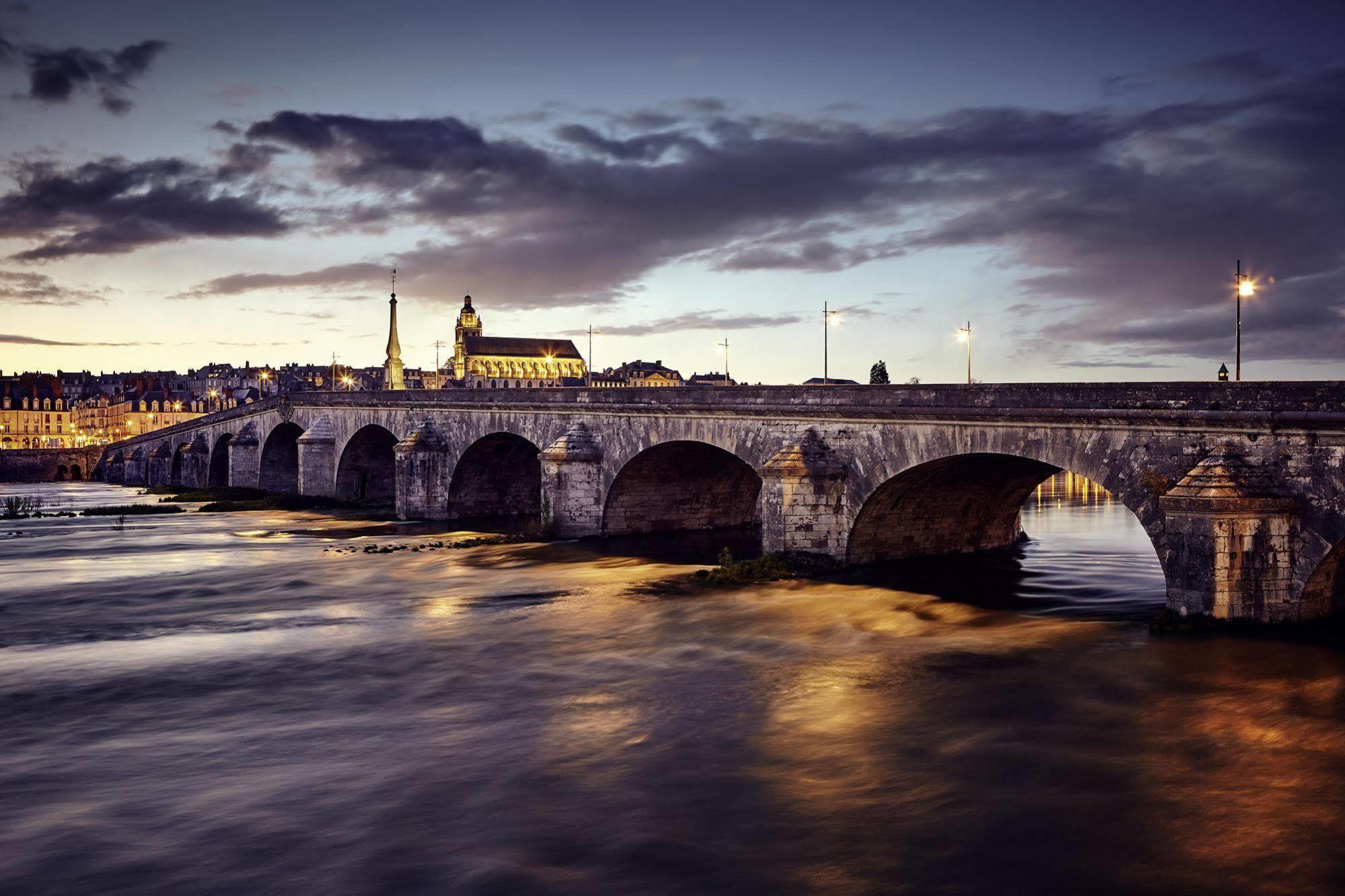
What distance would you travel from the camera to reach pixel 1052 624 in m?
21.4

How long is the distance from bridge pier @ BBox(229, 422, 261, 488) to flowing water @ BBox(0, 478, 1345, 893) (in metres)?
40.5

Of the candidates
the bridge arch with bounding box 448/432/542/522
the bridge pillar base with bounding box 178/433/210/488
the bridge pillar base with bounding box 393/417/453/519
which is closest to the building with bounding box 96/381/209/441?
the bridge pillar base with bounding box 178/433/210/488

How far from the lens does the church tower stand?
185000 millimetres

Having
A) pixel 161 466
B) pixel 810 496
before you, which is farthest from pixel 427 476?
pixel 161 466

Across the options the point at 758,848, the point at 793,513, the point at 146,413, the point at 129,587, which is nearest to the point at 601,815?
the point at 758,848

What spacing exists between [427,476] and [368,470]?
12614mm

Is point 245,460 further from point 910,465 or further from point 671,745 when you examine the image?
point 671,745

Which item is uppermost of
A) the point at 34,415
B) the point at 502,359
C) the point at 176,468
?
the point at 502,359

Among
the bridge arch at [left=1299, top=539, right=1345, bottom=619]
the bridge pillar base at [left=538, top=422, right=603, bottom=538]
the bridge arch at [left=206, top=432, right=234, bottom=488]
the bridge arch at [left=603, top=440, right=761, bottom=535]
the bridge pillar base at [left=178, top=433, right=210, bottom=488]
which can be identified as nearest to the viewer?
the bridge arch at [left=1299, top=539, right=1345, bottom=619]

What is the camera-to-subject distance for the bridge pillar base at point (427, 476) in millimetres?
45219

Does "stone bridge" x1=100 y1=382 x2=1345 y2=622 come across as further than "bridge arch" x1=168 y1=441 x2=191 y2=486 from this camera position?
No

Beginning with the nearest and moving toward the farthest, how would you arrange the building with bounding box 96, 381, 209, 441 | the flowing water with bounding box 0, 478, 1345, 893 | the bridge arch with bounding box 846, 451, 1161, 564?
the flowing water with bounding box 0, 478, 1345, 893 → the bridge arch with bounding box 846, 451, 1161, 564 → the building with bounding box 96, 381, 209, 441

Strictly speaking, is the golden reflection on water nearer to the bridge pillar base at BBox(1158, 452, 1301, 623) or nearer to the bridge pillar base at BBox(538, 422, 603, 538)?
the bridge pillar base at BBox(538, 422, 603, 538)

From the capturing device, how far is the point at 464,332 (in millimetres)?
190375
